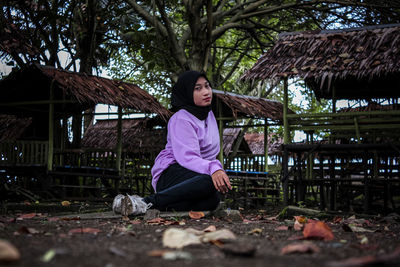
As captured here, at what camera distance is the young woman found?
4367mm

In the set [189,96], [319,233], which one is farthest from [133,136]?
[319,233]

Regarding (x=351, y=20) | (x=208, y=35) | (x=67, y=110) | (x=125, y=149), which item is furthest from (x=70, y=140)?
(x=351, y=20)

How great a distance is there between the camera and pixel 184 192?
4438 mm

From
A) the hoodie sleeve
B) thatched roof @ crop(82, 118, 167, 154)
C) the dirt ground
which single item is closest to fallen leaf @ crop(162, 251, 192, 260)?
the dirt ground

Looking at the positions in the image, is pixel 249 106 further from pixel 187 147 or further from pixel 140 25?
pixel 187 147

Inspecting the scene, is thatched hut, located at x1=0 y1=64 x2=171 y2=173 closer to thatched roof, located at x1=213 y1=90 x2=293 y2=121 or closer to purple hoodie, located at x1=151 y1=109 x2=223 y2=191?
thatched roof, located at x1=213 y1=90 x2=293 y2=121

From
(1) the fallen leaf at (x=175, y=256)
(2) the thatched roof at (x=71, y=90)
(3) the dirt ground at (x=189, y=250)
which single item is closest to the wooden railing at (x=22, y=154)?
(2) the thatched roof at (x=71, y=90)

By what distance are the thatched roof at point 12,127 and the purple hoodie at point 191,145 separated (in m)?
8.44

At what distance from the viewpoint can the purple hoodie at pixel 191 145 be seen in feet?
14.2

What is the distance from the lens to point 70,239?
2.58 metres

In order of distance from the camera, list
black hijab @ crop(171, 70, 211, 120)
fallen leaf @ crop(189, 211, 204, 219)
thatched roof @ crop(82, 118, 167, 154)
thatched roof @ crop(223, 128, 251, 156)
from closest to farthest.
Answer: fallen leaf @ crop(189, 211, 204, 219) < black hijab @ crop(171, 70, 211, 120) < thatched roof @ crop(82, 118, 167, 154) < thatched roof @ crop(223, 128, 251, 156)

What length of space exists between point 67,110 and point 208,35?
4.30 meters

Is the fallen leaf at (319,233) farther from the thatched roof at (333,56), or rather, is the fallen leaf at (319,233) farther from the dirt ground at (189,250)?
the thatched roof at (333,56)

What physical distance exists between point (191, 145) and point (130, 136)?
36.3 feet
